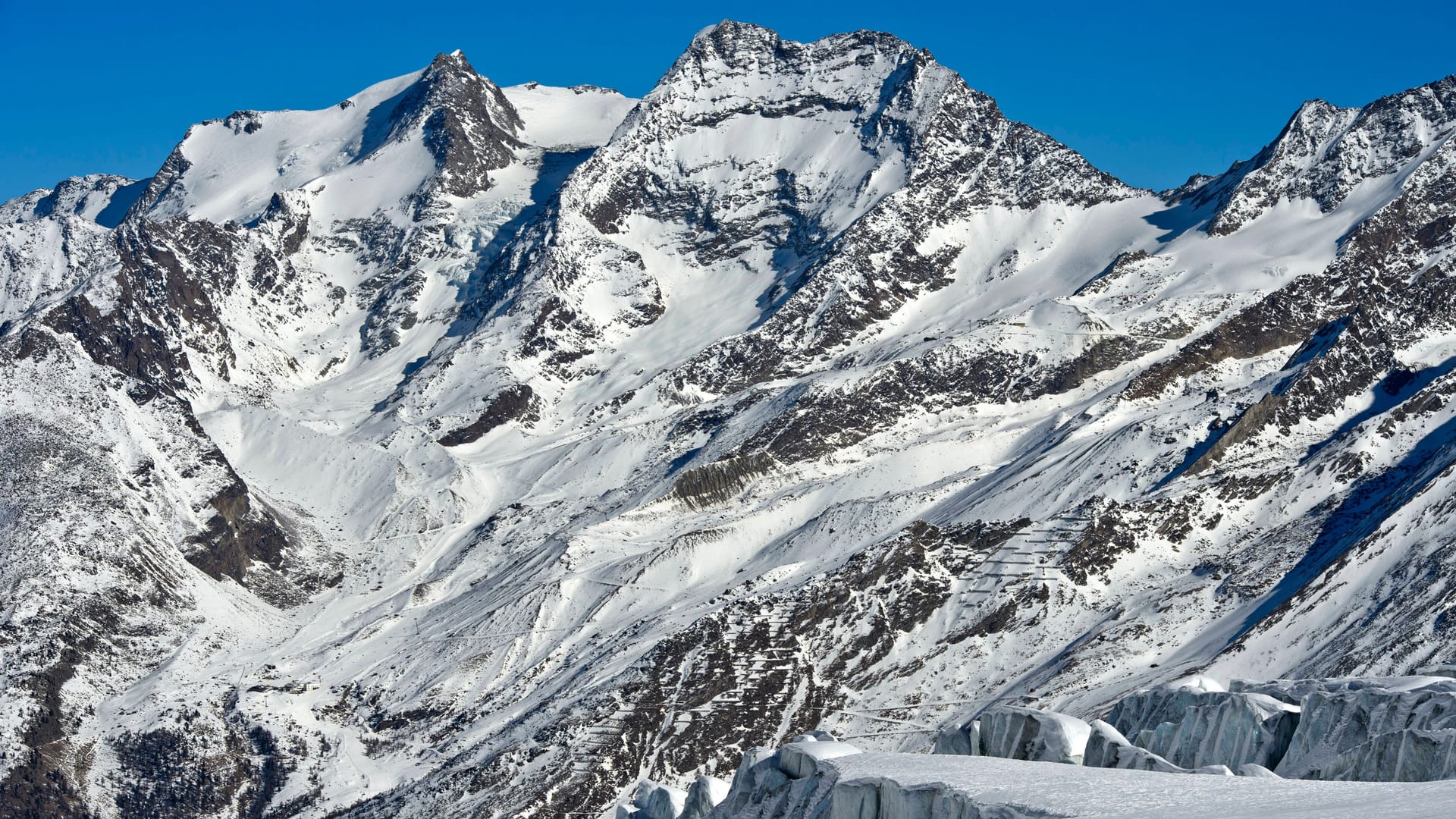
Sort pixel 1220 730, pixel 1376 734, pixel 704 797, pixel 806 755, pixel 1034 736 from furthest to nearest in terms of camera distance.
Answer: pixel 704 797
pixel 1034 736
pixel 1220 730
pixel 806 755
pixel 1376 734

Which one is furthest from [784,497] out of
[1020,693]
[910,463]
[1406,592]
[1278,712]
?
[1278,712]

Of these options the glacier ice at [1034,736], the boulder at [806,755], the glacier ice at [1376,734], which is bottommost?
the glacier ice at [1376,734]

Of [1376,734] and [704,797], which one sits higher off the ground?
[704,797]

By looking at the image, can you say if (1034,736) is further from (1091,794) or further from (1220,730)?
(1091,794)

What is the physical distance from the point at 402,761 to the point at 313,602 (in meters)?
48.3

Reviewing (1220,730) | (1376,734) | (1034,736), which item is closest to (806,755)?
(1034,736)

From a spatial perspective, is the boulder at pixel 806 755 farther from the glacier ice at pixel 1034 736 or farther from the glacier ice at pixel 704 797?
the glacier ice at pixel 1034 736

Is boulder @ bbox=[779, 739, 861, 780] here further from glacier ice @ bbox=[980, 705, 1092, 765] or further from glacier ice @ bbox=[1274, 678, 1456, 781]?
glacier ice @ bbox=[1274, 678, 1456, 781]

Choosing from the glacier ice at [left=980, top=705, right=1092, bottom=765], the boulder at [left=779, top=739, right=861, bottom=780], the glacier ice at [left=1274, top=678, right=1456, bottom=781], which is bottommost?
the glacier ice at [left=1274, top=678, right=1456, bottom=781]

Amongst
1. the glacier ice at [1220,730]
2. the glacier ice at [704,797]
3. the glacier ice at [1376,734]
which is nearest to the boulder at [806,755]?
the glacier ice at [704,797]

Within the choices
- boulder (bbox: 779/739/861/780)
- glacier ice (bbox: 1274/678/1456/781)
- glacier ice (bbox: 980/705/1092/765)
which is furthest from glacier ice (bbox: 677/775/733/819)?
glacier ice (bbox: 1274/678/1456/781)

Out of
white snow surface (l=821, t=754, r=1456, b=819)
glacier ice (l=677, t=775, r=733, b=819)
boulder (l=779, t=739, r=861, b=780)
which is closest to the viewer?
white snow surface (l=821, t=754, r=1456, b=819)

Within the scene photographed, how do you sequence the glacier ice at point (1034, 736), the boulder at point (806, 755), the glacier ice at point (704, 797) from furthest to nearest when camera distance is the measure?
the glacier ice at point (704, 797) → the glacier ice at point (1034, 736) → the boulder at point (806, 755)

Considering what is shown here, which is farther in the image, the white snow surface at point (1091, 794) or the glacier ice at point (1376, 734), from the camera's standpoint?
the glacier ice at point (1376, 734)
